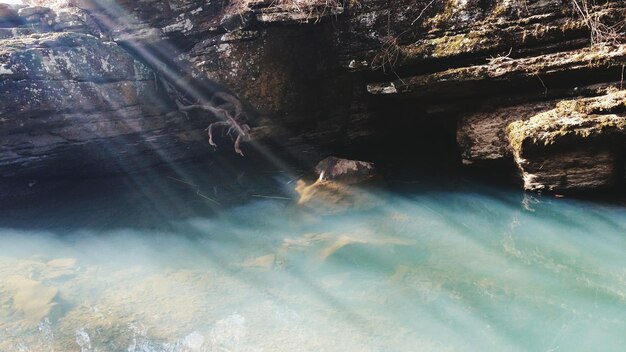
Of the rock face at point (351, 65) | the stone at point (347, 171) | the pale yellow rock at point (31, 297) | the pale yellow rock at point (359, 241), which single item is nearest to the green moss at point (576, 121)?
the rock face at point (351, 65)

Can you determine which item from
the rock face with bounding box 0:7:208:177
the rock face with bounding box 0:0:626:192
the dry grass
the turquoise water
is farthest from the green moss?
the rock face with bounding box 0:7:208:177

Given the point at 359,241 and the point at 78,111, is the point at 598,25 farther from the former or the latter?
the point at 78,111

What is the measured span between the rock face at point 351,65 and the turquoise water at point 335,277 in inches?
55.6

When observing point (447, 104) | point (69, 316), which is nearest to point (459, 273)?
point (447, 104)

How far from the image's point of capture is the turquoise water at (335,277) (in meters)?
3.42

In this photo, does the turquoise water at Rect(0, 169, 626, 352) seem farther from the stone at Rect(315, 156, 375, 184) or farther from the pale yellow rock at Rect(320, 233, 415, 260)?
the stone at Rect(315, 156, 375, 184)

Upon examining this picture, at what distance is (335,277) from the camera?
168 inches

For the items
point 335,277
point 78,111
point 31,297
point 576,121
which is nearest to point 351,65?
point 576,121

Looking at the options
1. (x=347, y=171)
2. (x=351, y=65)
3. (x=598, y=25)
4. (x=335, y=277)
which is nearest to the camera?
(x=335, y=277)

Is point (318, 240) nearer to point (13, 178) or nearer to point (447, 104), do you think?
point (447, 104)

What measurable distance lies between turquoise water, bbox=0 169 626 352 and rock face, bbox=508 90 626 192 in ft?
1.01

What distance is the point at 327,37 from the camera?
6.40 m

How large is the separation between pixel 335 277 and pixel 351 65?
3.41 meters

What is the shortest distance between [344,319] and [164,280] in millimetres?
2187
